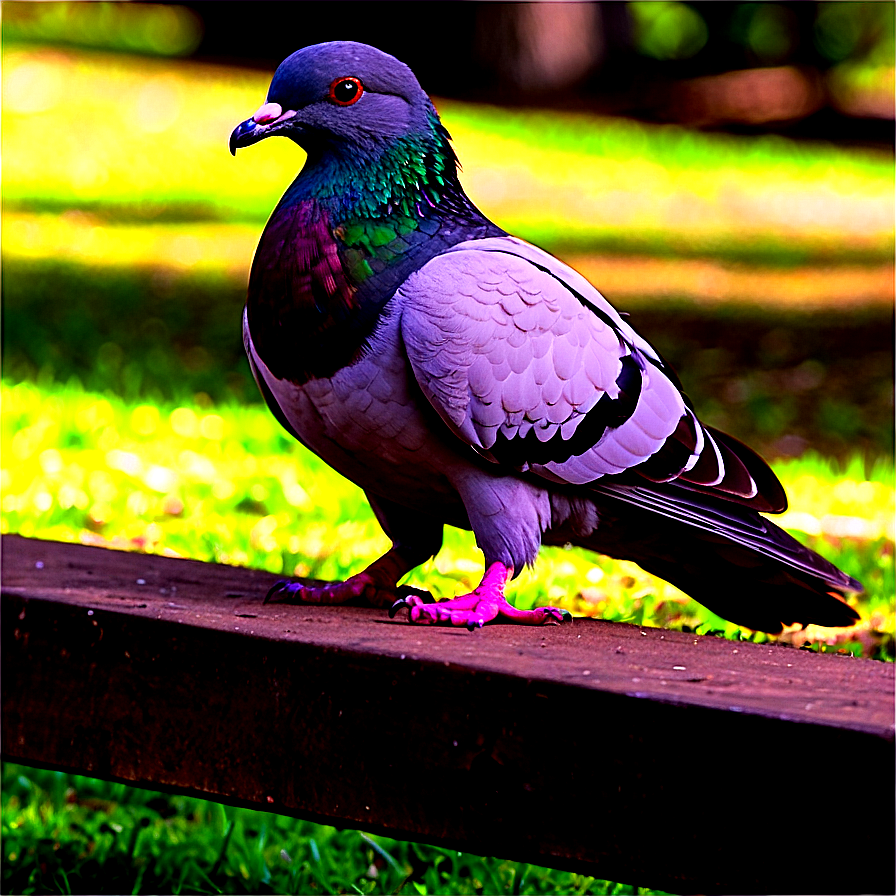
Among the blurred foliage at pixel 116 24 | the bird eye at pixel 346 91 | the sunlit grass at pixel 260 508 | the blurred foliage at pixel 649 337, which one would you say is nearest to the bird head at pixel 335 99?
the bird eye at pixel 346 91

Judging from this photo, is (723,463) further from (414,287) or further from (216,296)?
(216,296)

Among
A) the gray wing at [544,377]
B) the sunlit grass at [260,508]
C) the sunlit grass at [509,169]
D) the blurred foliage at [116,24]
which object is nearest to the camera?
the gray wing at [544,377]

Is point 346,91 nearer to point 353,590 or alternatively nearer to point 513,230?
point 353,590

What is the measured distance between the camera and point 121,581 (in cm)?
312

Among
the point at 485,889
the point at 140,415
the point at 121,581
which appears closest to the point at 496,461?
the point at 121,581

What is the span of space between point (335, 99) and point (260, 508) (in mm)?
2543

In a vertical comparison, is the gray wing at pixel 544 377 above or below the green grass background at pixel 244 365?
above

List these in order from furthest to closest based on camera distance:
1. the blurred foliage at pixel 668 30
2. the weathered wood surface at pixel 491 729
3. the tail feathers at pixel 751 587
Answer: the blurred foliage at pixel 668 30, the tail feathers at pixel 751 587, the weathered wood surface at pixel 491 729

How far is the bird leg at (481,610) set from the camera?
2.66m

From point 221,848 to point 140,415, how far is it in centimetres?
299

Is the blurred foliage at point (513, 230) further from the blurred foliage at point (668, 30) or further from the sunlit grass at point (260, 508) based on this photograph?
the blurred foliage at point (668, 30)

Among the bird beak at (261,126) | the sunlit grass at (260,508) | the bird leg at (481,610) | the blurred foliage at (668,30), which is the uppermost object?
the blurred foliage at (668,30)

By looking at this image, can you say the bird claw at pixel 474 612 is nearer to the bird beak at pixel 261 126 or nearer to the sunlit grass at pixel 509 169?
the bird beak at pixel 261 126

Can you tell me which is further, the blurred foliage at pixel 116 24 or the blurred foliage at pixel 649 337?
the blurred foliage at pixel 116 24
